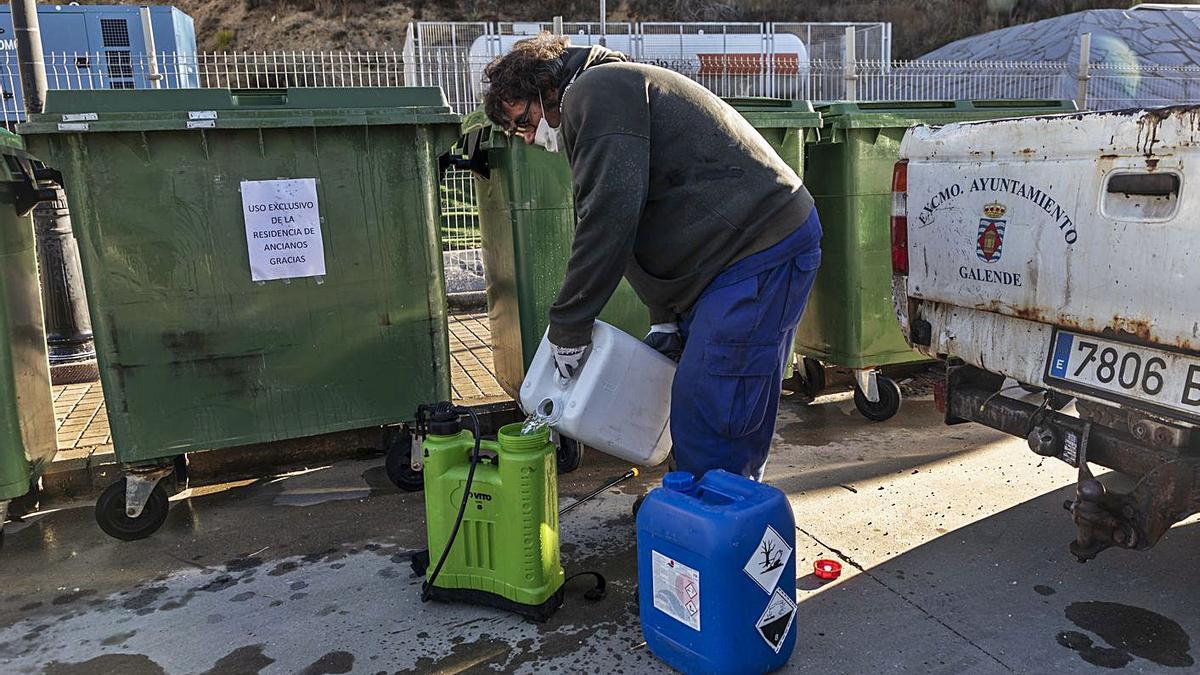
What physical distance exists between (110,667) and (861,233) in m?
3.80

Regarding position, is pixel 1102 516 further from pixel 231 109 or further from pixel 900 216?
pixel 231 109

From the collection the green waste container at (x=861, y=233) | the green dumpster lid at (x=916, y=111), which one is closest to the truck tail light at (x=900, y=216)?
the green waste container at (x=861, y=233)

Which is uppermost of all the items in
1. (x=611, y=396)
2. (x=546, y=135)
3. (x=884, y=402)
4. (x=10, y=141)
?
(x=10, y=141)

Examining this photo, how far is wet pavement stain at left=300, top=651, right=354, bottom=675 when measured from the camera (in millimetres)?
2598

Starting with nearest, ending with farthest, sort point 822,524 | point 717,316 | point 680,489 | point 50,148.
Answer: point 680,489
point 717,316
point 50,148
point 822,524

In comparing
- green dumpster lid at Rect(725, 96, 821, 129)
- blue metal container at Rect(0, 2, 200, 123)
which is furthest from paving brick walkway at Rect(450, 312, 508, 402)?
blue metal container at Rect(0, 2, 200, 123)

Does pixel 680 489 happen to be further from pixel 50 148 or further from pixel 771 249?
pixel 50 148

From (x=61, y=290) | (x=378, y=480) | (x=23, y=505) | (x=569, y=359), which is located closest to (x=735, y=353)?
(x=569, y=359)

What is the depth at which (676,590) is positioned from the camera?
2.41m

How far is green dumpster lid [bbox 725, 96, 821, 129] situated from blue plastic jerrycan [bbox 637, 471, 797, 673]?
98.5 inches

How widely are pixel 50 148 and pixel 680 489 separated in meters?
2.72

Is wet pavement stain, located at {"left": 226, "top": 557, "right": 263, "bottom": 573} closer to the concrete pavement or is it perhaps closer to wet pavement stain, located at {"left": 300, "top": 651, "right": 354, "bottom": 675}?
the concrete pavement

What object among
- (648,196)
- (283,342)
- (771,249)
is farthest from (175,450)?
(771,249)

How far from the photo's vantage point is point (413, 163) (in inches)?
149
